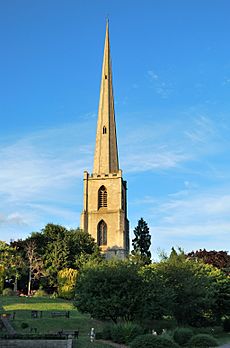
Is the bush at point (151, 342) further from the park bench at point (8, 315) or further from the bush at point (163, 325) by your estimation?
the park bench at point (8, 315)

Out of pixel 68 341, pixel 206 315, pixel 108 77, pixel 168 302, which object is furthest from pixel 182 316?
pixel 108 77

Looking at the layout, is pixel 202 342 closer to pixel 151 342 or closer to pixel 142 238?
pixel 151 342

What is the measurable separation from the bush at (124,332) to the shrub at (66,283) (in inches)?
951

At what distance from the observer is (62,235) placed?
62625mm

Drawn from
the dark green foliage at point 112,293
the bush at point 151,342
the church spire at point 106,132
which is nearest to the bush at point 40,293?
the dark green foliage at point 112,293

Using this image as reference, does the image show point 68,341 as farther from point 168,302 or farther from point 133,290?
point 168,302

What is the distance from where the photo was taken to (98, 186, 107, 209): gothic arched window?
74.1 m

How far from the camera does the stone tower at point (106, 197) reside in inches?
2805

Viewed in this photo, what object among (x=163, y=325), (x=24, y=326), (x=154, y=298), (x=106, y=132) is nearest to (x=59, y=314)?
(x=24, y=326)

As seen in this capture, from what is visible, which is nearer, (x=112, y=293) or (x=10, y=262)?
(x=112, y=293)

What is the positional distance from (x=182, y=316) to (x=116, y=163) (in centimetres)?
4311

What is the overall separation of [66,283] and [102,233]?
2151 cm

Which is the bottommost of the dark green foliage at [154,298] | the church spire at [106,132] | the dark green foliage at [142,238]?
the dark green foliage at [154,298]

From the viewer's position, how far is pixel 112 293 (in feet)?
98.6
